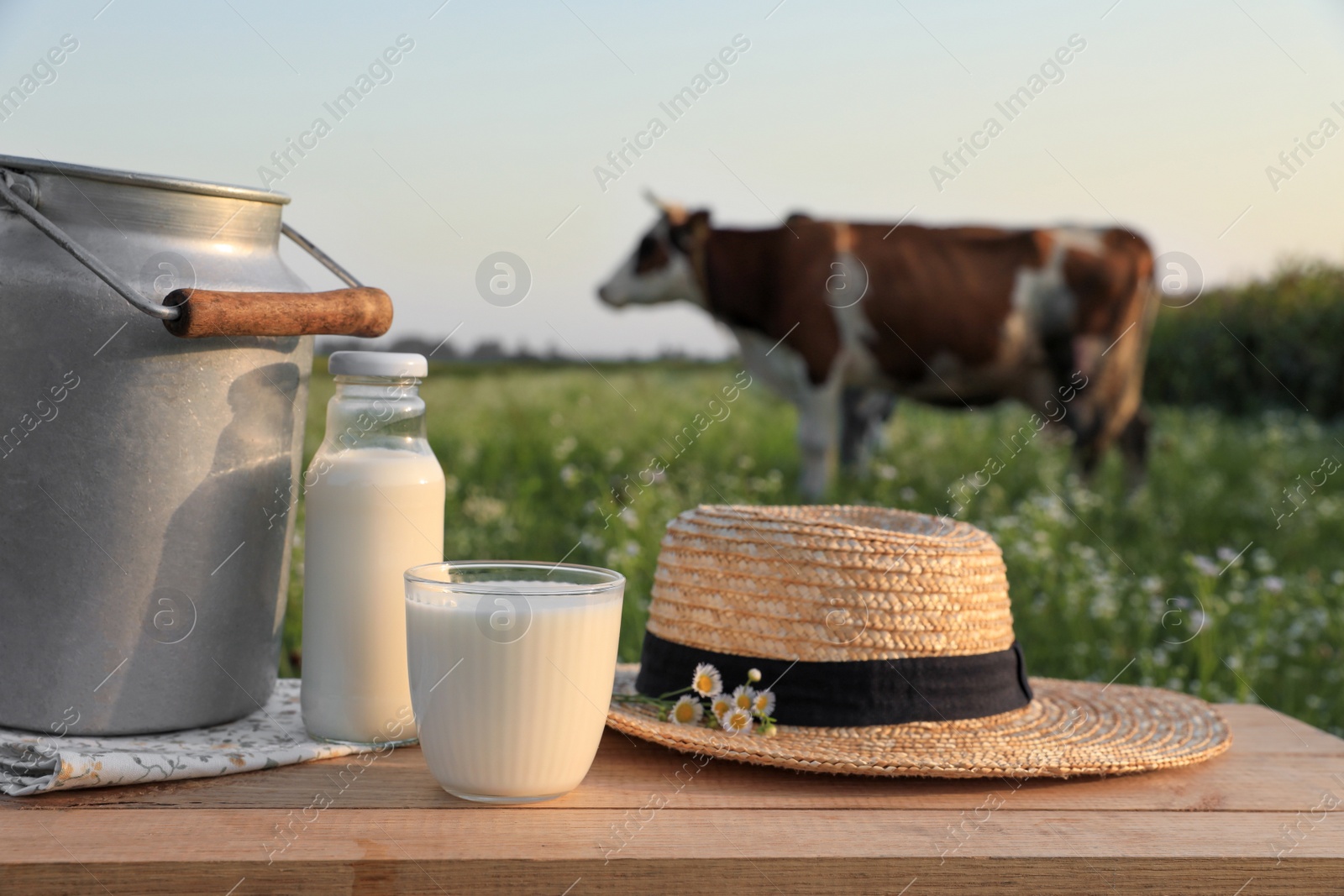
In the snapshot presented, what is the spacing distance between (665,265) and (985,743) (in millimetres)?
3133

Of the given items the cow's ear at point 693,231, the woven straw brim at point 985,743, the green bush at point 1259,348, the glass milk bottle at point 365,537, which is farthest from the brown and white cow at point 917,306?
the green bush at point 1259,348

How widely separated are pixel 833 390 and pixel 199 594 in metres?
2.93

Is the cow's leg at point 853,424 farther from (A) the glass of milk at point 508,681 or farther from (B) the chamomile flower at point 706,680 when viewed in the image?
(A) the glass of milk at point 508,681

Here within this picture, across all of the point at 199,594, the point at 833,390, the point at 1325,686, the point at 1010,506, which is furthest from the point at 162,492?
the point at 1010,506

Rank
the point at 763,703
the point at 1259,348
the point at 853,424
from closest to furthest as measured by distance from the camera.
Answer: the point at 763,703
the point at 853,424
the point at 1259,348

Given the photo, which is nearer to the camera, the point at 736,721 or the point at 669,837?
the point at 669,837

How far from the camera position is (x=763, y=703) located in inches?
43.8

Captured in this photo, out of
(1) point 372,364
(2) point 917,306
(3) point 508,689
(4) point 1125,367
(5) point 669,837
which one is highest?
(2) point 917,306

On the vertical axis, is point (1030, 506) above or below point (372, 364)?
below

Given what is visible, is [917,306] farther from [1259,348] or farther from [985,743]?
[1259,348]

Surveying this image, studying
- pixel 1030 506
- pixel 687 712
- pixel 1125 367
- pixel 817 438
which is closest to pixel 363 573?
pixel 687 712

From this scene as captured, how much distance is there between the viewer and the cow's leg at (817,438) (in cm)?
375

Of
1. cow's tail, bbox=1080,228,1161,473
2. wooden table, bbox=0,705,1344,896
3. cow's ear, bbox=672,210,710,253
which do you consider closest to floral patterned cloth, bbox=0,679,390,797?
wooden table, bbox=0,705,1344,896

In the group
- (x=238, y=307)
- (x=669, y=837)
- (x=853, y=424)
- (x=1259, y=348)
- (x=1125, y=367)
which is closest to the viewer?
(x=669, y=837)
